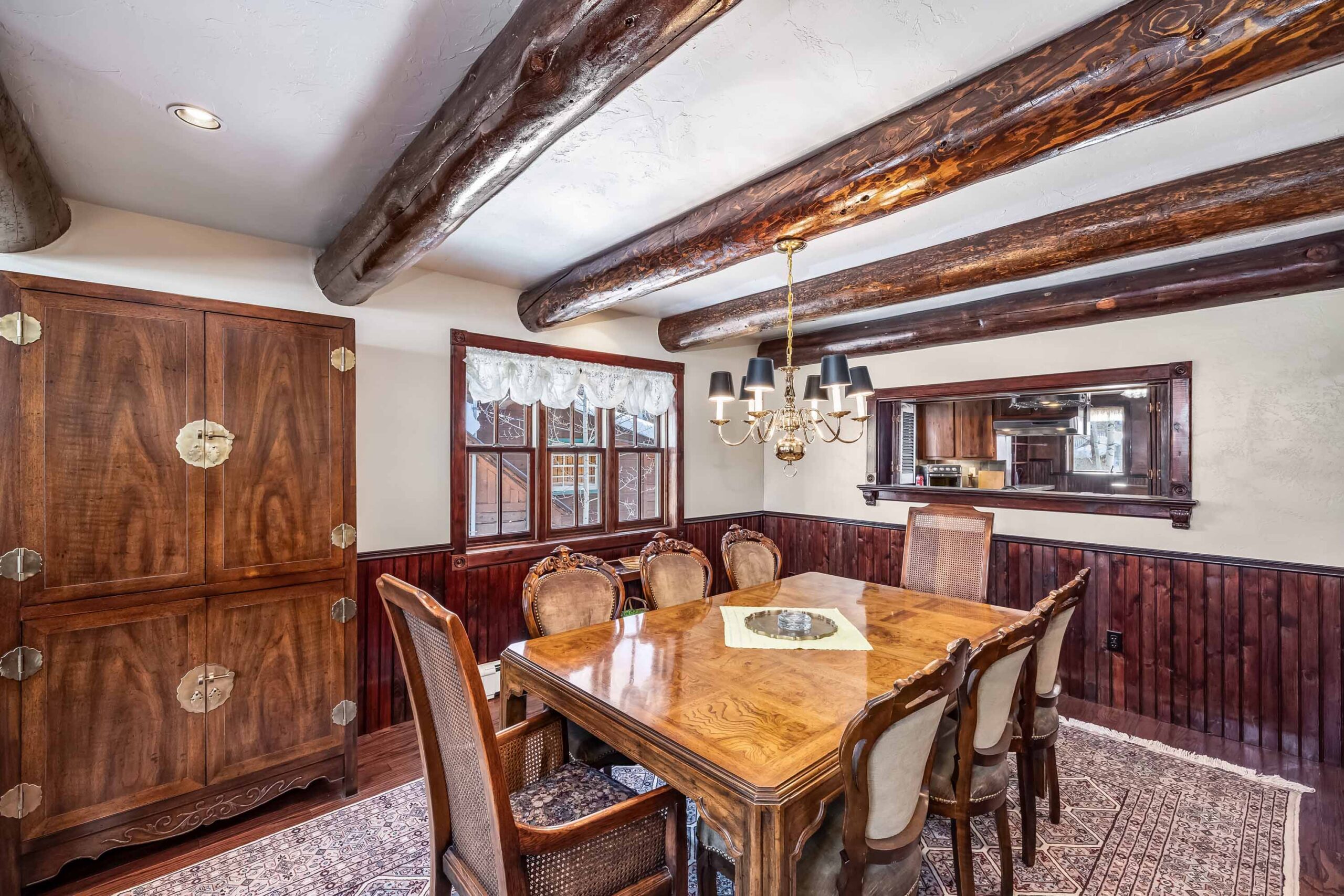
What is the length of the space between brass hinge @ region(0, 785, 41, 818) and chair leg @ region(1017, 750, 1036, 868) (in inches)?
133

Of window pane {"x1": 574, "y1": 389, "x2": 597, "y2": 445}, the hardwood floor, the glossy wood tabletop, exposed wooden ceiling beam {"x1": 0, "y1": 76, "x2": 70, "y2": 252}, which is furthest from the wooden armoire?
window pane {"x1": 574, "y1": 389, "x2": 597, "y2": 445}

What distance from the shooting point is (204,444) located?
2.28 metres

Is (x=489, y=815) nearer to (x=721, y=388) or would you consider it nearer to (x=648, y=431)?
(x=721, y=388)

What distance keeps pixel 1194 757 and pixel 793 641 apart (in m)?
2.38

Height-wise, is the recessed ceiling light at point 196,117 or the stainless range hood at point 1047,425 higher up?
the recessed ceiling light at point 196,117

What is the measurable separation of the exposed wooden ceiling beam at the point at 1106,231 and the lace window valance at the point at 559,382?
50.6 inches

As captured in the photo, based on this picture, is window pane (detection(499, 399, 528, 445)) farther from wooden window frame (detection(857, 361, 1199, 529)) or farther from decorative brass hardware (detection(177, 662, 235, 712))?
wooden window frame (detection(857, 361, 1199, 529))

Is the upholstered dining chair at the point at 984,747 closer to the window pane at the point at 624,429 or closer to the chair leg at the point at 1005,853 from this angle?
the chair leg at the point at 1005,853

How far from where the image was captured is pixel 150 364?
7.14 ft

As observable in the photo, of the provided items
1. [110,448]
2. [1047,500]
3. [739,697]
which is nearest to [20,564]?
[110,448]

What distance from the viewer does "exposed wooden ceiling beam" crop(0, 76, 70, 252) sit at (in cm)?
160

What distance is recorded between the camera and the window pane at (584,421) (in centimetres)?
420

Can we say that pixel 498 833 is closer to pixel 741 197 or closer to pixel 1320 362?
pixel 741 197

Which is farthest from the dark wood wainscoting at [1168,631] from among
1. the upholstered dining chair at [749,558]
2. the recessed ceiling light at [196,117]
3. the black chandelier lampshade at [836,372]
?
the black chandelier lampshade at [836,372]
